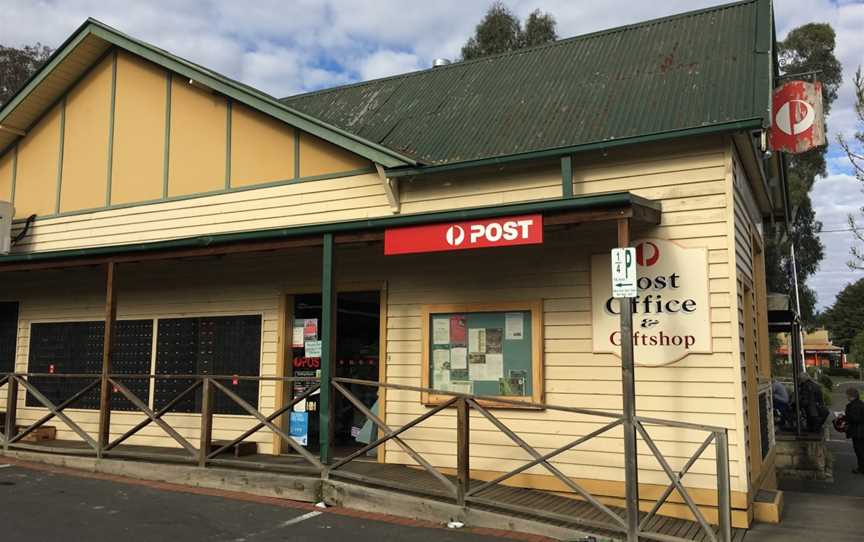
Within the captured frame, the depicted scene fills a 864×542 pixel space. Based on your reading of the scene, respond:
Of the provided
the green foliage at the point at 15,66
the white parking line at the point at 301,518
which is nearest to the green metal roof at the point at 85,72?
the white parking line at the point at 301,518

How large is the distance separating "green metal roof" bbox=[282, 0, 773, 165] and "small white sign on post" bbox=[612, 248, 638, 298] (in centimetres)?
167

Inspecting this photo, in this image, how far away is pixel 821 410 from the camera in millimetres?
13055

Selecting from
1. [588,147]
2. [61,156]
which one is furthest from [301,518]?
[61,156]

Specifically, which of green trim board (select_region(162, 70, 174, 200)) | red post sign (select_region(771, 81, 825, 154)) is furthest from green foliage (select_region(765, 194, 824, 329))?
green trim board (select_region(162, 70, 174, 200))

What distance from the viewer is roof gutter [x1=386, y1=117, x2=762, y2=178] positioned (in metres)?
6.50

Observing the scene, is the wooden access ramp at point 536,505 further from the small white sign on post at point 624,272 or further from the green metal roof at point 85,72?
the green metal roof at point 85,72

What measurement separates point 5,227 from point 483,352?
28.3 feet

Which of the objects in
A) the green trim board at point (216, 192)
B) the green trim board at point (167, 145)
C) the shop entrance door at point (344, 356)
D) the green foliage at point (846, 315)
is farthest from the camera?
the green foliage at point (846, 315)

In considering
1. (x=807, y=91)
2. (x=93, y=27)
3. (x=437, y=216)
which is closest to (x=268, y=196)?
(x=437, y=216)

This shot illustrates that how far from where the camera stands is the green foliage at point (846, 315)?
8154 cm

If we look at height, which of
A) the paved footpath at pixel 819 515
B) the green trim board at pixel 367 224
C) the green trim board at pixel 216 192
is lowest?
the paved footpath at pixel 819 515

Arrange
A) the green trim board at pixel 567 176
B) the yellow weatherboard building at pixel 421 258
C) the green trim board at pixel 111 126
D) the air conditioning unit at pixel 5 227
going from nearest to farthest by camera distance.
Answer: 1. the yellow weatherboard building at pixel 421 258
2. the green trim board at pixel 567 176
3. the green trim board at pixel 111 126
4. the air conditioning unit at pixel 5 227

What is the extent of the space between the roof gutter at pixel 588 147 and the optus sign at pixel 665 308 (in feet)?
3.41

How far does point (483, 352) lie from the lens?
26.4ft
